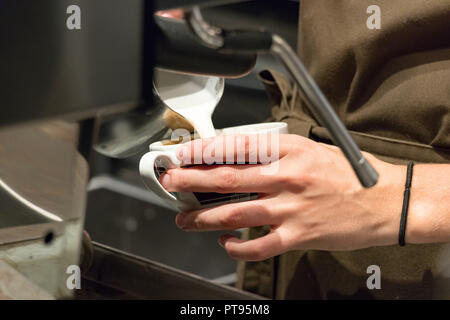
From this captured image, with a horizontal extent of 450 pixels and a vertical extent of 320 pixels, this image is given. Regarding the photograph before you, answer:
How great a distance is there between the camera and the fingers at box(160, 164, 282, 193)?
40 centimetres

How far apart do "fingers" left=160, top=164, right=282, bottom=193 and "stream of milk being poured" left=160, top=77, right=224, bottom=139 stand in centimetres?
3

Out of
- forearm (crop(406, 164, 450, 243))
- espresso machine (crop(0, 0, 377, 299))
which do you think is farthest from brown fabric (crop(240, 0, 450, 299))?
espresso machine (crop(0, 0, 377, 299))

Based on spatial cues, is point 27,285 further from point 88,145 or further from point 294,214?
point 294,214

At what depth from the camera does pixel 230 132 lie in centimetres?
46

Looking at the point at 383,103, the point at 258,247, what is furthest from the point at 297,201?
the point at 383,103

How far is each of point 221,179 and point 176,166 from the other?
37mm

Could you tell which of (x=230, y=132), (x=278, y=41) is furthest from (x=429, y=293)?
(x=278, y=41)

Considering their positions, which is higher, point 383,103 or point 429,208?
point 383,103

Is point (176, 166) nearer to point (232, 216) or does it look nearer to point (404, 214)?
point (232, 216)

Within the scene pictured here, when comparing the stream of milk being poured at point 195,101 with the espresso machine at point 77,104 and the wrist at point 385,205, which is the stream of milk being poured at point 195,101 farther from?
the wrist at point 385,205

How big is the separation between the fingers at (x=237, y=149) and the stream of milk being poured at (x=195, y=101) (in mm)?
18

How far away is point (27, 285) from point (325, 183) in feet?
0.83

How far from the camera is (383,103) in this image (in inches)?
21.5

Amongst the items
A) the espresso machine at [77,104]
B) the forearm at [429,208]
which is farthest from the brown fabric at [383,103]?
the espresso machine at [77,104]
